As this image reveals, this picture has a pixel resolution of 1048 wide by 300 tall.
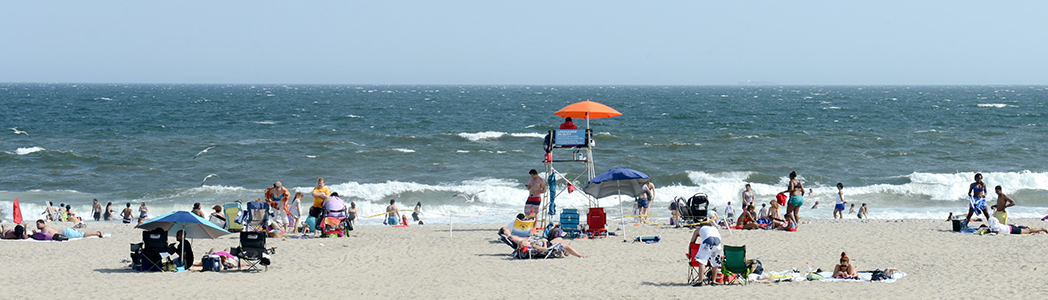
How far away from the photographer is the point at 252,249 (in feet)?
Result: 35.4

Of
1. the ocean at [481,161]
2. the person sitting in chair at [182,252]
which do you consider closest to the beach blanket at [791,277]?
the person sitting in chair at [182,252]

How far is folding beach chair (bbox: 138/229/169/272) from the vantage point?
10.5 meters

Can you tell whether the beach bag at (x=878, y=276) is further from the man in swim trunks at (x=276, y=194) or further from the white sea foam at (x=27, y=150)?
the white sea foam at (x=27, y=150)

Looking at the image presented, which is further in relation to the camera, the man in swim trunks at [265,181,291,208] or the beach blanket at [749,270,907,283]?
the man in swim trunks at [265,181,291,208]

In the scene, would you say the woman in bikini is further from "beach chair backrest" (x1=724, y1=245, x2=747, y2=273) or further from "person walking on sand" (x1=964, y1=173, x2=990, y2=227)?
"person walking on sand" (x1=964, y1=173, x2=990, y2=227)

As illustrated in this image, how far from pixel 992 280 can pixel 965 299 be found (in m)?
1.41

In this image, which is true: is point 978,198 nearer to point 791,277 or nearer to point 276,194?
point 791,277

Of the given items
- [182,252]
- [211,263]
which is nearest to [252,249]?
[211,263]

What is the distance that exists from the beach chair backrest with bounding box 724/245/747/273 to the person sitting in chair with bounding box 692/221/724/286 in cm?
11

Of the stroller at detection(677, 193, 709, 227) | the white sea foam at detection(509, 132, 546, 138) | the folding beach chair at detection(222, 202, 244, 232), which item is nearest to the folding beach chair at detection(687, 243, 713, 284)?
the stroller at detection(677, 193, 709, 227)

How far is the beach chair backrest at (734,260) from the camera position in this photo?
9445mm

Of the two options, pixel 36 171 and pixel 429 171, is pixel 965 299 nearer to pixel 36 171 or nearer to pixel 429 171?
pixel 429 171

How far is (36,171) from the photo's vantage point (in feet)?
89.8

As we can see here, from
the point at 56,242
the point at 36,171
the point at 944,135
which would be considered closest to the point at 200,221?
the point at 56,242
